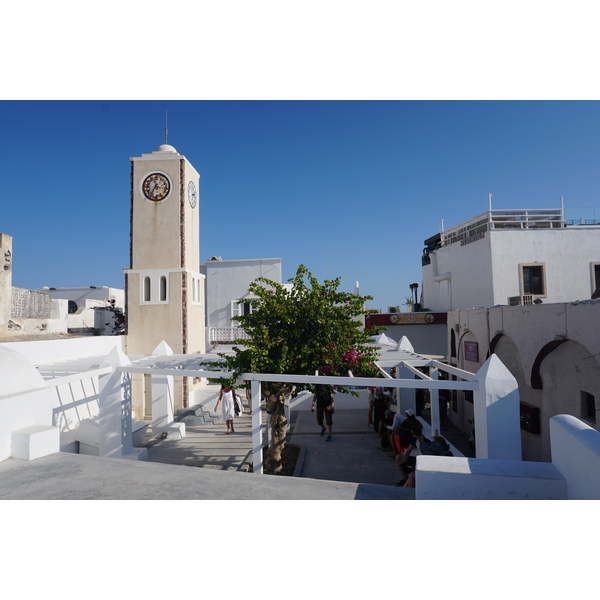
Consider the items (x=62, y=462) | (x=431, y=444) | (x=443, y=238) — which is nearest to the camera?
(x=62, y=462)

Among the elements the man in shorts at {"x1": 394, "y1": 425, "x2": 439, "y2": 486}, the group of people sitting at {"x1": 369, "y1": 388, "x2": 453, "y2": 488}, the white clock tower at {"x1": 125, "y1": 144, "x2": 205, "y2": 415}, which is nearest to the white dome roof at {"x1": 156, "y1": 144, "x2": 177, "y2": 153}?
the white clock tower at {"x1": 125, "y1": 144, "x2": 205, "y2": 415}

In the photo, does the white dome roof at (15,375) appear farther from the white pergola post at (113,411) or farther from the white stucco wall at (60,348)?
the white stucco wall at (60,348)

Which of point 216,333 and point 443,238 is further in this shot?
point 443,238

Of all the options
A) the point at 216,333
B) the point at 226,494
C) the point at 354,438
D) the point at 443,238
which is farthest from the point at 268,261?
the point at 226,494

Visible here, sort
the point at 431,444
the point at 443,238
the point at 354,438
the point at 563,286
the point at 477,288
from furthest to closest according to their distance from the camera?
the point at 443,238 < the point at 477,288 < the point at 563,286 < the point at 354,438 < the point at 431,444

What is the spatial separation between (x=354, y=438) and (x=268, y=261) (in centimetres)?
1495

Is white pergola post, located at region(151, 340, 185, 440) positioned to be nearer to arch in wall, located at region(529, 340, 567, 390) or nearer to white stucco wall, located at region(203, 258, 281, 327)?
arch in wall, located at region(529, 340, 567, 390)

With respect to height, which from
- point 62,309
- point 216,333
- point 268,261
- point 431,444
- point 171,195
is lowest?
point 431,444

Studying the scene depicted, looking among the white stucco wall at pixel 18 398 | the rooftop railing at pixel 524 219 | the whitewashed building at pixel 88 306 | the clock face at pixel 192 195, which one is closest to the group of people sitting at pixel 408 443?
the white stucco wall at pixel 18 398

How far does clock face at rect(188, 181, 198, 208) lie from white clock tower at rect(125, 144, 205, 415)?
1.97ft

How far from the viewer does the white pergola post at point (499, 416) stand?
16.6 feet

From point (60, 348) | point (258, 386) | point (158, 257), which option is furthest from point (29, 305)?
point (258, 386)

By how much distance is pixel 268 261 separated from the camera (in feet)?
76.5

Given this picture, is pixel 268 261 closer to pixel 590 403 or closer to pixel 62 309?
pixel 62 309
